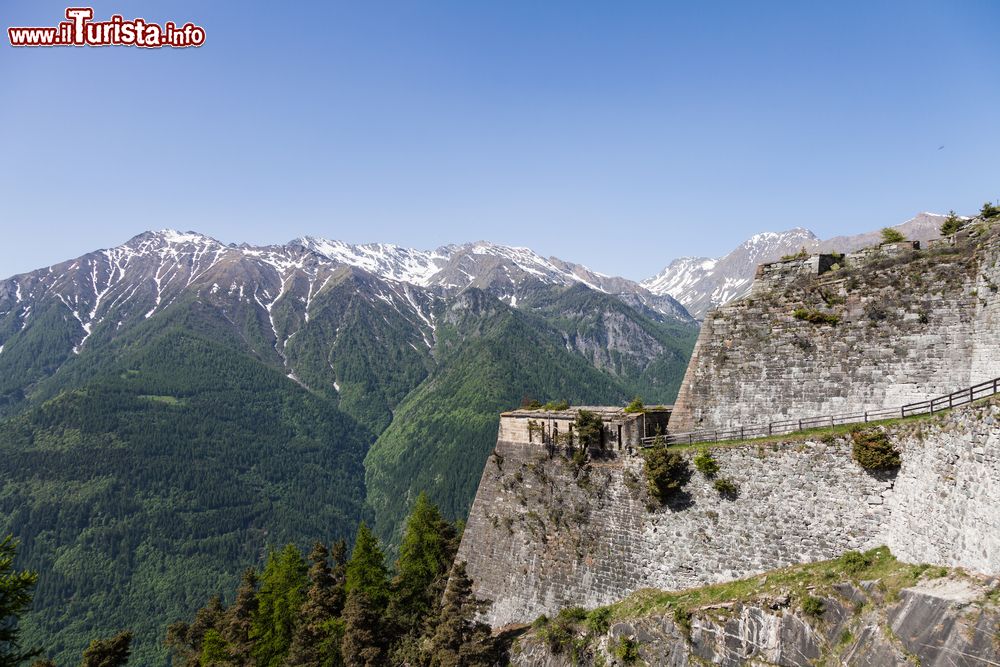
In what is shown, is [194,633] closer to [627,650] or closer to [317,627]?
[317,627]

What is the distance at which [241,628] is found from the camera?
122ft

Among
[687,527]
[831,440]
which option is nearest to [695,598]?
[687,527]

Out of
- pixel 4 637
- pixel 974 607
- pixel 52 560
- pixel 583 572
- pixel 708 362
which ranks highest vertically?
pixel 708 362

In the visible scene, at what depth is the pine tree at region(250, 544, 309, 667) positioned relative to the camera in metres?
35.2

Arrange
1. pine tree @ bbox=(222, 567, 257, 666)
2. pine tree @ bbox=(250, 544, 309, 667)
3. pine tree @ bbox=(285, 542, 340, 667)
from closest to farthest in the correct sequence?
1. pine tree @ bbox=(285, 542, 340, 667)
2. pine tree @ bbox=(250, 544, 309, 667)
3. pine tree @ bbox=(222, 567, 257, 666)

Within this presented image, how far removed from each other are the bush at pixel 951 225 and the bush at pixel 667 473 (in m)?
13.7

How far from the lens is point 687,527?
918 inches

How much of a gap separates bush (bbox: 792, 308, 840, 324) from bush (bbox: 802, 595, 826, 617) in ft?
35.7

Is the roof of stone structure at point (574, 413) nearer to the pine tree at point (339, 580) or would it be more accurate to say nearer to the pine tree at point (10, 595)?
the pine tree at point (339, 580)

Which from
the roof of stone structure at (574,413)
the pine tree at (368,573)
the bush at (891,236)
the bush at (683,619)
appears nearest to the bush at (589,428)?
the roof of stone structure at (574,413)

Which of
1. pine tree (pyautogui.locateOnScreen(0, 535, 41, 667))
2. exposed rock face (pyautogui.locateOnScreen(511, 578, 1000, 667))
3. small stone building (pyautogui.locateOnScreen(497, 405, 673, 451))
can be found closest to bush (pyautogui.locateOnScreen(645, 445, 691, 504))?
small stone building (pyautogui.locateOnScreen(497, 405, 673, 451))

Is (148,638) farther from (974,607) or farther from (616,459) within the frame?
(974,607)

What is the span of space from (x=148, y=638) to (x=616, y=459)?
601 ft

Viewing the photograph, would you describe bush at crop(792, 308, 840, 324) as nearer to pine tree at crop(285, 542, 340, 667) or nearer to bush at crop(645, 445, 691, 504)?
bush at crop(645, 445, 691, 504)
